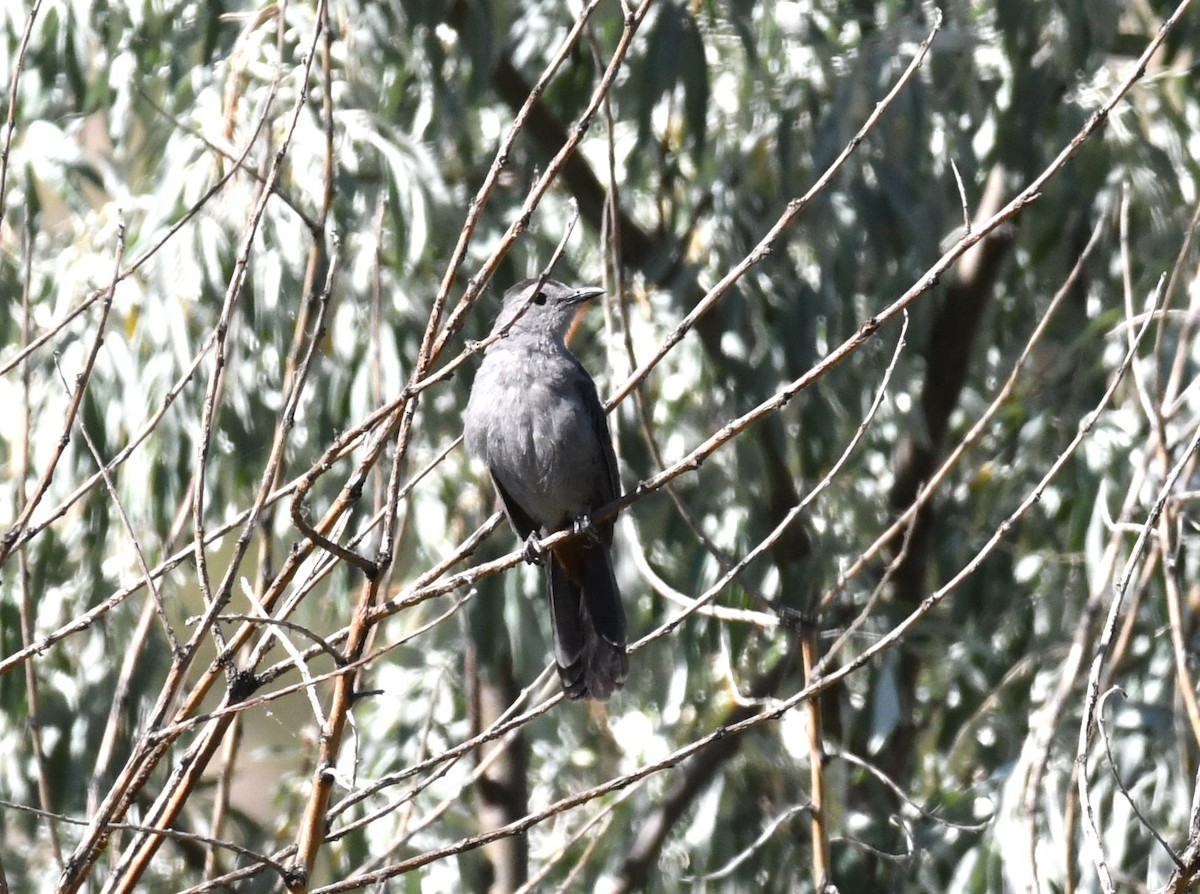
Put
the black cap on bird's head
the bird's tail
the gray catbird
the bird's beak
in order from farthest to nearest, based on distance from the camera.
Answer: the black cap on bird's head, the bird's beak, the gray catbird, the bird's tail

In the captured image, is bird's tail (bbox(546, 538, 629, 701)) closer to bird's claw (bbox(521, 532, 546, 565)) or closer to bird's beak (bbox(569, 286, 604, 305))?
bird's claw (bbox(521, 532, 546, 565))

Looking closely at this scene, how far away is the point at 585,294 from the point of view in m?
5.02

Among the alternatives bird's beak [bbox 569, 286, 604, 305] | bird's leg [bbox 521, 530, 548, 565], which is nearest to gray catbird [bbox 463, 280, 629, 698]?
bird's beak [bbox 569, 286, 604, 305]

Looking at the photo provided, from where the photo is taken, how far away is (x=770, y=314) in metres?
5.52

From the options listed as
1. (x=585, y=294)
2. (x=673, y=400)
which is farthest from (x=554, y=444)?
(x=673, y=400)

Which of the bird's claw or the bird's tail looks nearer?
the bird's claw

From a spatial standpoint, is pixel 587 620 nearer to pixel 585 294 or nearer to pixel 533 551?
pixel 533 551

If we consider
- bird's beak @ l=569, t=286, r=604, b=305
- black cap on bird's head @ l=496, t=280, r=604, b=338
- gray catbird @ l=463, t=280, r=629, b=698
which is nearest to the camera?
gray catbird @ l=463, t=280, r=629, b=698

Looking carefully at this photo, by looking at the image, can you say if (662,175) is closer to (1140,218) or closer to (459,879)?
(1140,218)

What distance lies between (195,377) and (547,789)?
2624mm

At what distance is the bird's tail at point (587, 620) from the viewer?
14.2 ft

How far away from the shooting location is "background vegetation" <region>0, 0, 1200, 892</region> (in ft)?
15.8

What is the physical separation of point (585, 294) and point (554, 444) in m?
0.47

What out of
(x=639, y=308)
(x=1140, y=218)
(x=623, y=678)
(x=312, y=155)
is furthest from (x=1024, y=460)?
(x=312, y=155)
